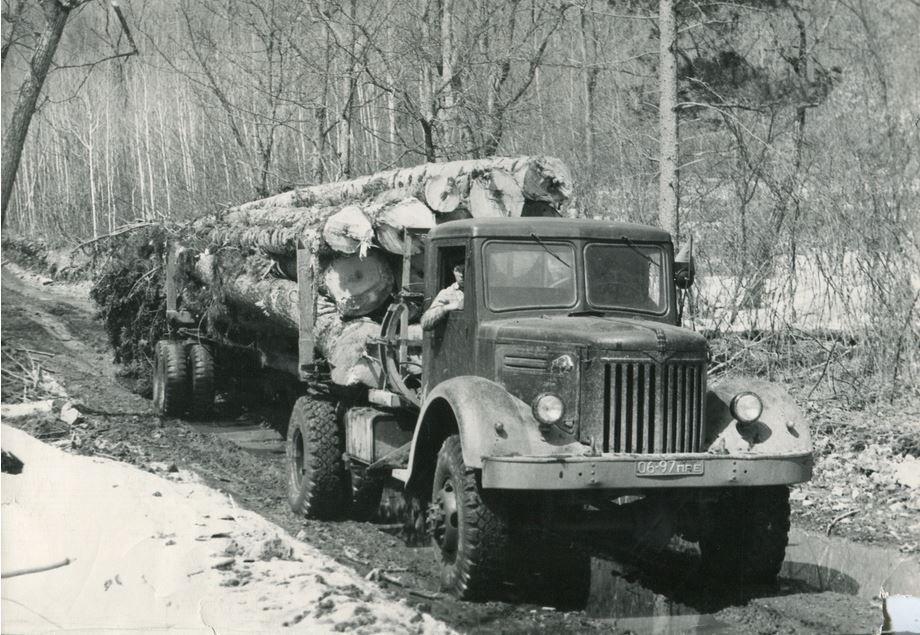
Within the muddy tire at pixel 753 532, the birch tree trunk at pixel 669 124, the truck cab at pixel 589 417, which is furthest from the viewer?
the birch tree trunk at pixel 669 124

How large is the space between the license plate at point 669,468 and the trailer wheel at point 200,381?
30.2 ft

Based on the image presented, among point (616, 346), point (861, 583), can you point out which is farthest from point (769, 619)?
point (616, 346)

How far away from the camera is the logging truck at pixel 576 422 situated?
6.14 meters

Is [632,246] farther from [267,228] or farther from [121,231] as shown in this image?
[121,231]

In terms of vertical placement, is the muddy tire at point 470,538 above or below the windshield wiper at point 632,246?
below

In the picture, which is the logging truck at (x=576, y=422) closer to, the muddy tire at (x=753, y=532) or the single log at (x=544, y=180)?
the muddy tire at (x=753, y=532)

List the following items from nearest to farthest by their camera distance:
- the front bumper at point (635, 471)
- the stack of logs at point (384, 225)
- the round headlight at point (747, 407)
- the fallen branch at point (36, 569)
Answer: the fallen branch at point (36, 569), the front bumper at point (635, 471), the round headlight at point (747, 407), the stack of logs at point (384, 225)

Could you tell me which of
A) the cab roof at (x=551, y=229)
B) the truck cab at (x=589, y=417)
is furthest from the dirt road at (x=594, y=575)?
the cab roof at (x=551, y=229)

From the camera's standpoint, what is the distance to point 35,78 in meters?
12.3

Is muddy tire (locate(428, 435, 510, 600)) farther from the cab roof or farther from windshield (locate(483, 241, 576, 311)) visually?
the cab roof

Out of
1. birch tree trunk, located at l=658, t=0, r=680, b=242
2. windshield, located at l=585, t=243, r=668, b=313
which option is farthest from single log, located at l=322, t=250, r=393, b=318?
birch tree trunk, located at l=658, t=0, r=680, b=242

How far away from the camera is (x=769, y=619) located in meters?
6.09

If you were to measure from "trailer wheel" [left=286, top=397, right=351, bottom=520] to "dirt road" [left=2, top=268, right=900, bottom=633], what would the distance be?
167 millimetres

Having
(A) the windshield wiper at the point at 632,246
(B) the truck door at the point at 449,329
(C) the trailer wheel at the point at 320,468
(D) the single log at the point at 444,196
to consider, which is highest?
(D) the single log at the point at 444,196
